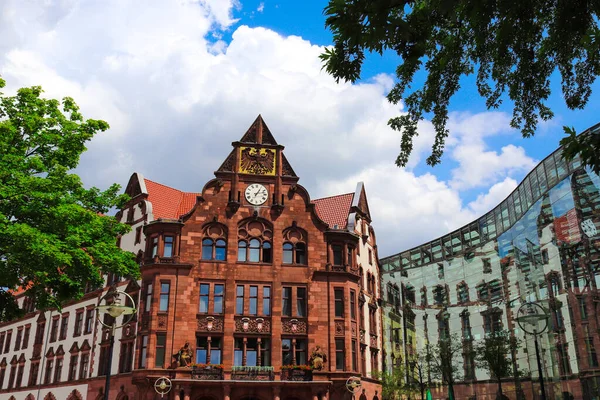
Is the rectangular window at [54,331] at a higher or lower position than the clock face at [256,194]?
lower

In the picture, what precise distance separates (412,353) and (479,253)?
1283cm

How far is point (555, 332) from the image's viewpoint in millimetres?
40531

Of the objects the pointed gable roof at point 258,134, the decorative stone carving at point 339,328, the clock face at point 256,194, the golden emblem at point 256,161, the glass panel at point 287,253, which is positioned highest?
the pointed gable roof at point 258,134

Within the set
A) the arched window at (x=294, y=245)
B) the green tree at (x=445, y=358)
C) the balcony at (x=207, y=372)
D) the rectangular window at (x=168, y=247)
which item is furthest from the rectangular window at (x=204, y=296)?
the green tree at (x=445, y=358)

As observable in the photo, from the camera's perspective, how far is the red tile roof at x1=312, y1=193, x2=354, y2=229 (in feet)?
157

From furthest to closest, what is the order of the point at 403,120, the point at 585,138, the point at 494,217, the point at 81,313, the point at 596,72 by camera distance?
1. the point at 494,217
2. the point at 81,313
3. the point at 403,120
4. the point at 596,72
5. the point at 585,138

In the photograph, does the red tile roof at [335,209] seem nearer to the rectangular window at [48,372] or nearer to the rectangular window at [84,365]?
the rectangular window at [84,365]

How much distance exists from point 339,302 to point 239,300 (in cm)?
699

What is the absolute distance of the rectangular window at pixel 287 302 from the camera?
41125mm

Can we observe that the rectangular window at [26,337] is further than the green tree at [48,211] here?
Yes

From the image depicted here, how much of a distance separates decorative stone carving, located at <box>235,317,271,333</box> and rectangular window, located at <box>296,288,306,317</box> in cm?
229

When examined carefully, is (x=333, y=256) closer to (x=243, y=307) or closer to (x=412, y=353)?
(x=243, y=307)

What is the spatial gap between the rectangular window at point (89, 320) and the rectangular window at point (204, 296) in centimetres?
1149

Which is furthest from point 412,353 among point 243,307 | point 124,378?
point 124,378
